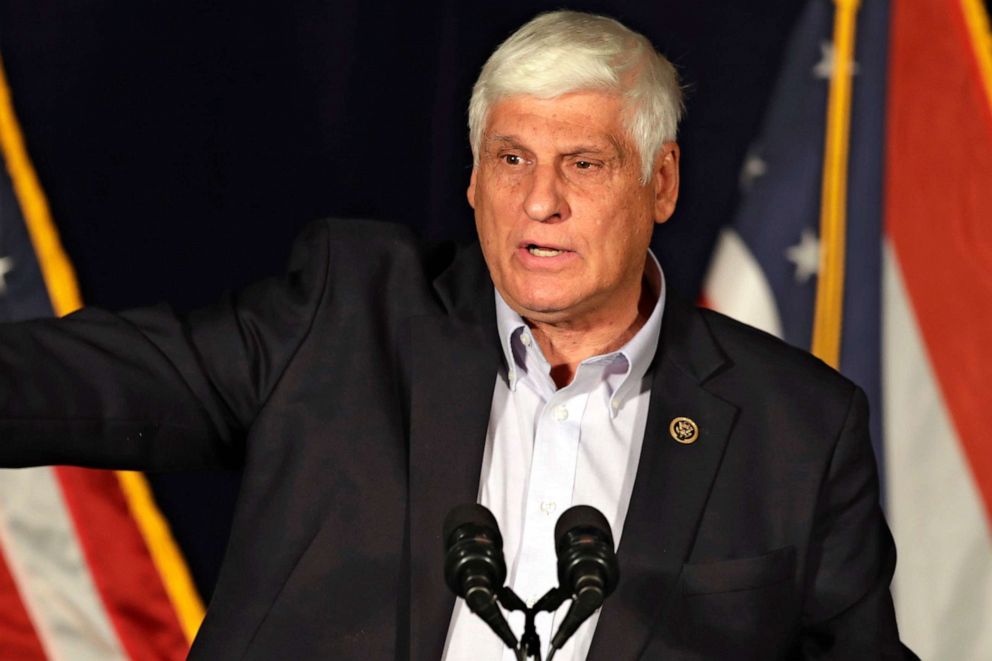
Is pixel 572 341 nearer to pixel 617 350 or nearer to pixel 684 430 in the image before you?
pixel 617 350

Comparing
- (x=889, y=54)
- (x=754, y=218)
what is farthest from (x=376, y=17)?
(x=889, y=54)

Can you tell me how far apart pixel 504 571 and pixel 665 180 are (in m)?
0.90

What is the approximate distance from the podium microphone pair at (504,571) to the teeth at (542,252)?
1.84 feet

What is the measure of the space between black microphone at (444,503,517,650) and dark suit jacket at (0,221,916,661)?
0.43 m

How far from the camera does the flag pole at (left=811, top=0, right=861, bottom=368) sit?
2818mm

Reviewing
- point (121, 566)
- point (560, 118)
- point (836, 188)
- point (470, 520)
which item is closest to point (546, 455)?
point (560, 118)

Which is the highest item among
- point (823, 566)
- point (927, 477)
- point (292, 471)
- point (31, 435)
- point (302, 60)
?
point (302, 60)

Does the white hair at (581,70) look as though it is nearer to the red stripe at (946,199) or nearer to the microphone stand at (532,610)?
the microphone stand at (532,610)

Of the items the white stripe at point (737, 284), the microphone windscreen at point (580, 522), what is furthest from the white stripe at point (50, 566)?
the microphone windscreen at point (580, 522)

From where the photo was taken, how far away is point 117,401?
1.70m

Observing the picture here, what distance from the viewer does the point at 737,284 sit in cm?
284

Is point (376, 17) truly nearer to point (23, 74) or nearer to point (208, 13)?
point (208, 13)

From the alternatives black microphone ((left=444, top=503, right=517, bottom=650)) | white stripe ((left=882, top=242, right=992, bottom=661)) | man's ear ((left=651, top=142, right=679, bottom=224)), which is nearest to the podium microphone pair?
black microphone ((left=444, top=503, right=517, bottom=650))

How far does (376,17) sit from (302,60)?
0.55ft
